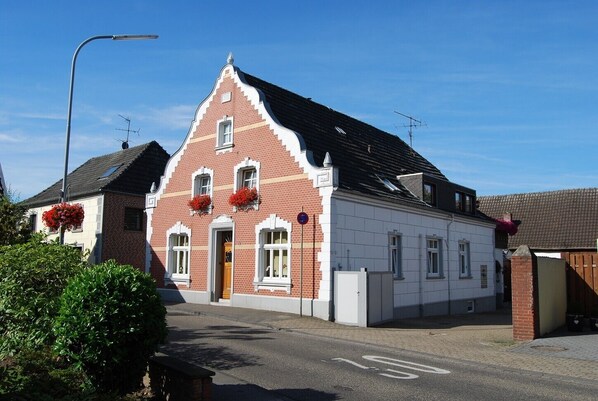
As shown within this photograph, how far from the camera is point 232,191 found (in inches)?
800

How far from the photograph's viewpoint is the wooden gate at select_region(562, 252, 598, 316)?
16862 millimetres

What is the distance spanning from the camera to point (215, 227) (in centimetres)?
2072

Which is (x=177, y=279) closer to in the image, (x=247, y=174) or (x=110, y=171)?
(x=247, y=174)

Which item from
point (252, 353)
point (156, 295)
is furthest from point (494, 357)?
point (156, 295)

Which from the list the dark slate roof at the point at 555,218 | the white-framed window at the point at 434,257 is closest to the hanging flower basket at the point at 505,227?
the dark slate roof at the point at 555,218

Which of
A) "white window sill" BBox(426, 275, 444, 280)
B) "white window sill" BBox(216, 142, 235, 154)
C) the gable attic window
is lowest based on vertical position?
"white window sill" BBox(426, 275, 444, 280)

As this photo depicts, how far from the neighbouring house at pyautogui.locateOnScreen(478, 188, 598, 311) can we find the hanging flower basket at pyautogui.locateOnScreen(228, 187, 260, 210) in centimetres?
2078

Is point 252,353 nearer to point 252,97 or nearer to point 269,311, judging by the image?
point 269,311

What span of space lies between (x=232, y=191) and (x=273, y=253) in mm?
3225

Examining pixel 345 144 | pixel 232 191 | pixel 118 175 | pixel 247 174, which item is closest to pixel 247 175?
pixel 247 174

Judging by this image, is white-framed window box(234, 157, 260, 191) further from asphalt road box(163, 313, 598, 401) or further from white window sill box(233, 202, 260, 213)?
asphalt road box(163, 313, 598, 401)

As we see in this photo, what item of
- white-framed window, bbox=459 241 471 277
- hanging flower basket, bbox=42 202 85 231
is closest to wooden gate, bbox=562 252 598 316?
white-framed window, bbox=459 241 471 277

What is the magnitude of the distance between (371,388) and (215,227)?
13.5 metres

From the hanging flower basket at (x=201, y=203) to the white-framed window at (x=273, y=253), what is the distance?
10.2 ft
